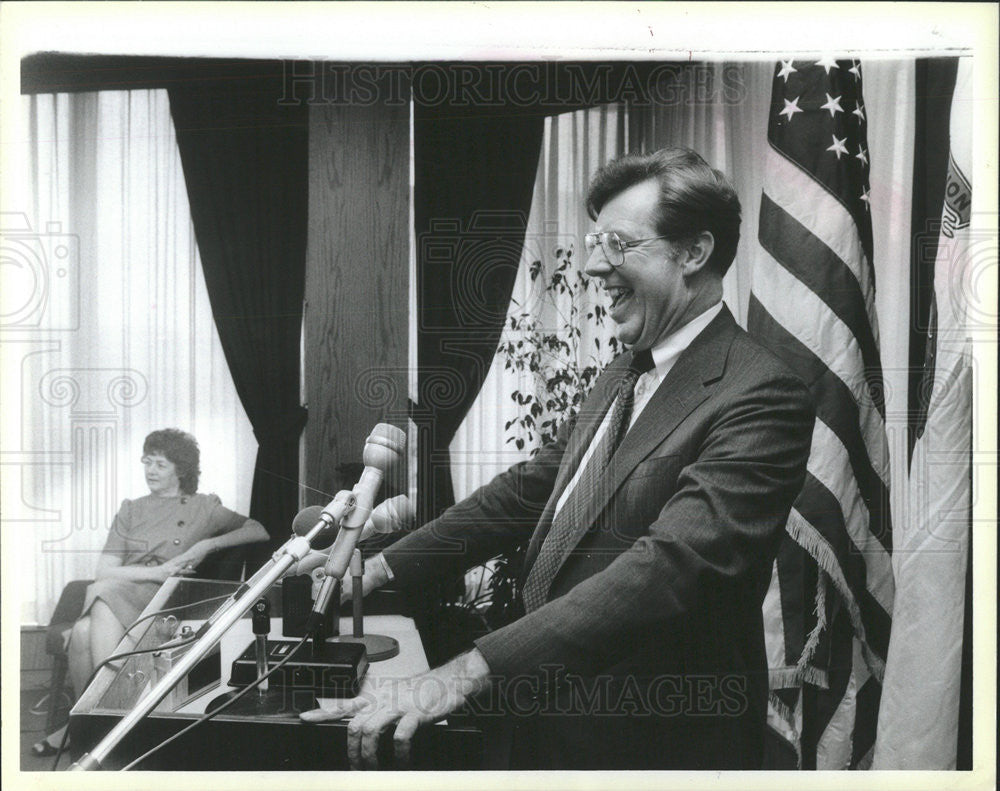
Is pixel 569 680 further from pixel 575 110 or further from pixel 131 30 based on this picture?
pixel 131 30

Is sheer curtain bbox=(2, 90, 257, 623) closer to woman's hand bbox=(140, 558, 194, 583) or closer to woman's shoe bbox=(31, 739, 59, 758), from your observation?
woman's hand bbox=(140, 558, 194, 583)

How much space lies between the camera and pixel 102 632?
7.20 ft

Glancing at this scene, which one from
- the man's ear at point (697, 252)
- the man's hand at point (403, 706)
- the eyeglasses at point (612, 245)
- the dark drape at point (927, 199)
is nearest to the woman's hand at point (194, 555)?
the man's hand at point (403, 706)

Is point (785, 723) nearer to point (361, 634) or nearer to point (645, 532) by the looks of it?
point (645, 532)

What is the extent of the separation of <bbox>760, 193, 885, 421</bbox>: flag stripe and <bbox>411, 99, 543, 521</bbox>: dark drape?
1.93 ft

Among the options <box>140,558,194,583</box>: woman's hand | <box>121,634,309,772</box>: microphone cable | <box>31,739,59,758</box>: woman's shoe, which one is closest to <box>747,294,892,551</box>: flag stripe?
<box>121,634,309,772</box>: microphone cable

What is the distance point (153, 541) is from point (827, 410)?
64.4 inches

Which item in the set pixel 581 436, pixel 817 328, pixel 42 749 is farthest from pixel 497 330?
pixel 42 749

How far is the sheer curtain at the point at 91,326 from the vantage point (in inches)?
87.1

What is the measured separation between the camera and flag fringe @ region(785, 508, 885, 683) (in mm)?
2189

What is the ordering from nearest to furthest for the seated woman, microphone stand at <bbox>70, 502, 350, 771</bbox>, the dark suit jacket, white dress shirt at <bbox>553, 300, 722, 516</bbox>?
microphone stand at <bbox>70, 502, 350, 771</bbox>, the dark suit jacket, white dress shirt at <bbox>553, 300, 722, 516</bbox>, the seated woman

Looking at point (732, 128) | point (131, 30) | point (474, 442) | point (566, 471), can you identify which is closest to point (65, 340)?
point (131, 30)

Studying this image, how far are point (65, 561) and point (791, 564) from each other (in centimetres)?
174

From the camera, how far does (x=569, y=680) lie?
212 cm
